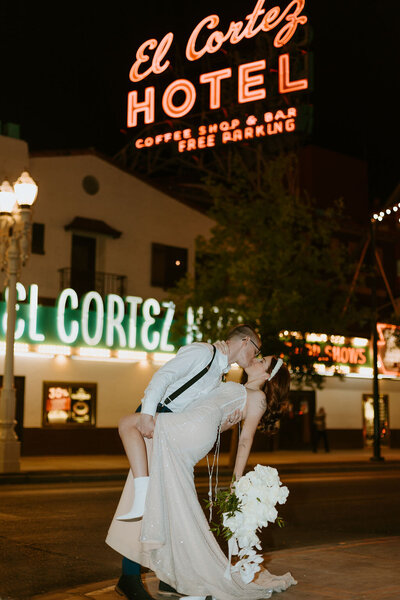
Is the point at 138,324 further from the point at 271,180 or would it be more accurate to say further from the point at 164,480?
the point at 164,480

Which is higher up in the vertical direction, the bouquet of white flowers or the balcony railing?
the balcony railing

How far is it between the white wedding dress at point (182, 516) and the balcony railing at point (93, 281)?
2114 cm

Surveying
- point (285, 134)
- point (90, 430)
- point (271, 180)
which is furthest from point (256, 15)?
point (90, 430)

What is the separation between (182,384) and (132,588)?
5.16 feet

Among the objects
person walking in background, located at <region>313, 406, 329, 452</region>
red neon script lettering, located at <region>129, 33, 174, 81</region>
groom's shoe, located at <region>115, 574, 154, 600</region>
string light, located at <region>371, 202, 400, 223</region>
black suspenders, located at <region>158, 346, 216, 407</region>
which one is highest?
red neon script lettering, located at <region>129, 33, 174, 81</region>

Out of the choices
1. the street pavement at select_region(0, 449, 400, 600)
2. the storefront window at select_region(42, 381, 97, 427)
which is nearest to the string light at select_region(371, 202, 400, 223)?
the street pavement at select_region(0, 449, 400, 600)

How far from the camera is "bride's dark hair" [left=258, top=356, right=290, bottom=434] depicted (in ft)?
20.7

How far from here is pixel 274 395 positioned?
20.7 feet

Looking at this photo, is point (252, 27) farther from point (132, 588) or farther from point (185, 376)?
point (132, 588)

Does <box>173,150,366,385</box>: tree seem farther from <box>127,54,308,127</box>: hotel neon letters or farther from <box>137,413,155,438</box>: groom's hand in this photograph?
<box>137,413,155,438</box>: groom's hand

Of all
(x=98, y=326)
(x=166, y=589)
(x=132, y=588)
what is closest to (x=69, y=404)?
(x=98, y=326)

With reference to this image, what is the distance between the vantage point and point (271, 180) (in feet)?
87.1

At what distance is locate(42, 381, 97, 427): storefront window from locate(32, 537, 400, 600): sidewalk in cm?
1805

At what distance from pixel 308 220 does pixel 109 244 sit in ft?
22.8
